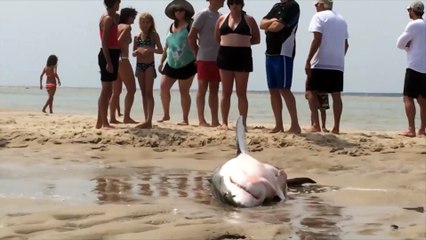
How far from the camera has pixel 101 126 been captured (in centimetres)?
905

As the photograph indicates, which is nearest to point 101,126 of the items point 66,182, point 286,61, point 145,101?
point 145,101

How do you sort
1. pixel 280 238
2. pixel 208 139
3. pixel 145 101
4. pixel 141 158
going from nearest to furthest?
pixel 280 238, pixel 141 158, pixel 208 139, pixel 145 101

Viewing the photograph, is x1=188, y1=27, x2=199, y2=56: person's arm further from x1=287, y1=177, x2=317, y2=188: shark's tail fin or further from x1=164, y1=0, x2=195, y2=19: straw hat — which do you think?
x1=287, y1=177, x2=317, y2=188: shark's tail fin

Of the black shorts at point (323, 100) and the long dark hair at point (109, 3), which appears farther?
the black shorts at point (323, 100)

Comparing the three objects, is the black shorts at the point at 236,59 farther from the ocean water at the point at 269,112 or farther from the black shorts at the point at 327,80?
the ocean water at the point at 269,112

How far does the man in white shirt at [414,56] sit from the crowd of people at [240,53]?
0.04 feet

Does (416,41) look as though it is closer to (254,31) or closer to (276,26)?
(276,26)

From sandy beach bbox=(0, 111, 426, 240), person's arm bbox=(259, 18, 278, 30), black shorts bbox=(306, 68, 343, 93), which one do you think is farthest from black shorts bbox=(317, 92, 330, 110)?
person's arm bbox=(259, 18, 278, 30)

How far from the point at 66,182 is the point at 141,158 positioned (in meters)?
1.67

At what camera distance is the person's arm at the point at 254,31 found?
337 inches

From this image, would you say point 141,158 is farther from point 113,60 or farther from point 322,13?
point 322,13

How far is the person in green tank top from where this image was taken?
9848 millimetres

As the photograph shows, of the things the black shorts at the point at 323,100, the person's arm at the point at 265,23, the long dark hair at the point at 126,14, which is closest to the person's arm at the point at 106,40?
the long dark hair at the point at 126,14

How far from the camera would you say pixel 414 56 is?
8906 mm
